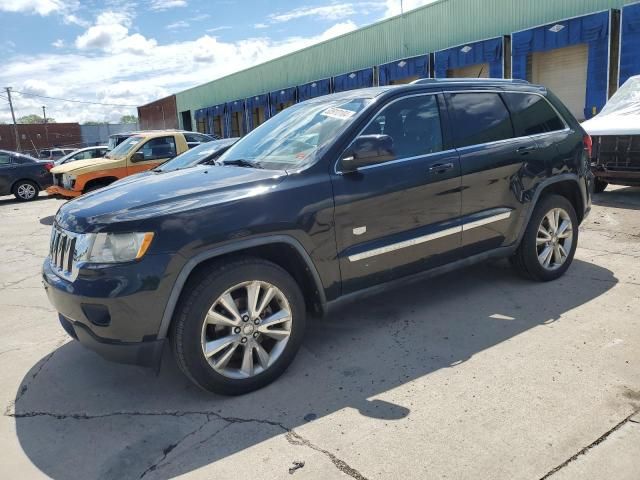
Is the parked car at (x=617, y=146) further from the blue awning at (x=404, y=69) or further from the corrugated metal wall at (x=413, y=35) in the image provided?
the blue awning at (x=404, y=69)

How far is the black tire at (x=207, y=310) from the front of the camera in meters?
2.90

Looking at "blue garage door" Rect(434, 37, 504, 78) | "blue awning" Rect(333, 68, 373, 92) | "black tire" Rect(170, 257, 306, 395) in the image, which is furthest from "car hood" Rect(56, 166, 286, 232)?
"blue awning" Rect(333, 68, 373, 92)

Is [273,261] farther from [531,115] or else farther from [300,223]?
[531,115]

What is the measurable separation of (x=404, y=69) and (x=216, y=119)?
23.5 metres

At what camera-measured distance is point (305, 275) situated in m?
3.38

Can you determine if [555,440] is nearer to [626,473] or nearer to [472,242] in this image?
[626,473]

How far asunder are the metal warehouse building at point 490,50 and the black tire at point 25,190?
13.7 metres

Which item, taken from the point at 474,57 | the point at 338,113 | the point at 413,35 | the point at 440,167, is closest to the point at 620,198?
the point at 440,167

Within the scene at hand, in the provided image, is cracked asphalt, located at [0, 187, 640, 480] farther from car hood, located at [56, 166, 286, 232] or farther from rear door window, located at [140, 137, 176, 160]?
rear door window, located at [140, 137, 176, 160]

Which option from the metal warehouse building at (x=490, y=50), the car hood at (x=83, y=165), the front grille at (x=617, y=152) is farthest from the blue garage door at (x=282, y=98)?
the front grille at (x=617, y=152)

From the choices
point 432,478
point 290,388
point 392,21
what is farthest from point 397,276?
point 392,21

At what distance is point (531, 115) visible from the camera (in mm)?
4621

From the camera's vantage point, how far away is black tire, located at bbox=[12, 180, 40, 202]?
49.6 feet

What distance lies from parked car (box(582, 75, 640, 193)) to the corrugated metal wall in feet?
30.4
